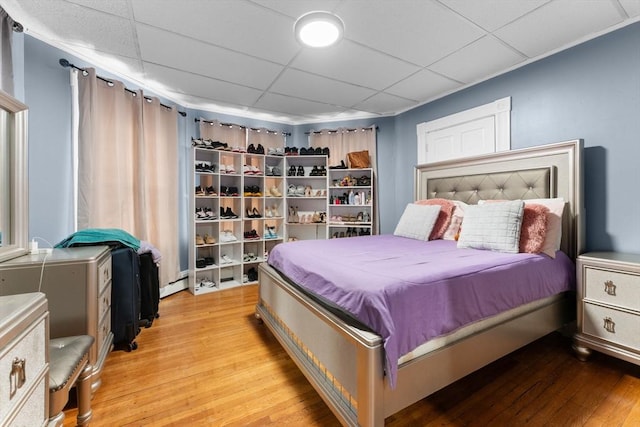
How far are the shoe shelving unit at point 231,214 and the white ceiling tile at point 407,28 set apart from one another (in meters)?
2.22

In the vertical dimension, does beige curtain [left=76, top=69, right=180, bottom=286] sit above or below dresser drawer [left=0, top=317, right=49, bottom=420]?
above

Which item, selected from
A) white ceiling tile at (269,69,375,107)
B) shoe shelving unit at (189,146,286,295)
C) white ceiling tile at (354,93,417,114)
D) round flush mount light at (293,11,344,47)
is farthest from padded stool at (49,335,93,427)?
white ceiling tile at (354,93,417,114)

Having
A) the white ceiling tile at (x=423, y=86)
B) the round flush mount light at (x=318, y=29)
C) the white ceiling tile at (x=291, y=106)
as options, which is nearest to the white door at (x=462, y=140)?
the white ceiling tile at (x=423, y=86)

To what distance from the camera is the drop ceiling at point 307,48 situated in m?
1.80

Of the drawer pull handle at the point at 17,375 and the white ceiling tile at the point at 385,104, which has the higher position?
the white ceiling tile at the point at 385,104

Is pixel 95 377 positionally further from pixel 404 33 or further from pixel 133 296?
pixel 404 33

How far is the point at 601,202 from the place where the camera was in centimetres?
213

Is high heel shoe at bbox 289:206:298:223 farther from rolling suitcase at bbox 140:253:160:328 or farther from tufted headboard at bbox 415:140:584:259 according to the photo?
rolling suitcase at bbox 140:253:160:328

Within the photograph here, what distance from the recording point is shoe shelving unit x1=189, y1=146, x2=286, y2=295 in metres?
3.51

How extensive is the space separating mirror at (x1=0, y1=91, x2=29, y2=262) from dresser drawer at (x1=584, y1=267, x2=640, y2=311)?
3.50m

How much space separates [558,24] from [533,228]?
4.90 ft

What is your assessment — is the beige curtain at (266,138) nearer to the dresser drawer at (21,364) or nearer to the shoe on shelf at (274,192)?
the shoe on shelf at (274,192)

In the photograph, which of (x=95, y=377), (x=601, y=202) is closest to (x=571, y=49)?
(x=601, y=202)

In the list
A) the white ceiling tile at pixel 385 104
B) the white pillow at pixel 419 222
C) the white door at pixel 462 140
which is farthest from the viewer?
the white ceiling tile at pixel 385 104
